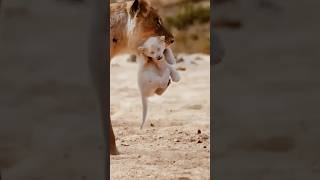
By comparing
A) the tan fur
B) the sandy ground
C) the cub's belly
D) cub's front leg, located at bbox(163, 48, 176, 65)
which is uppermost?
the tan fur

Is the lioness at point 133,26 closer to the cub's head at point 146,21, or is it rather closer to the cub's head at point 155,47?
the cub's head at point 146,21

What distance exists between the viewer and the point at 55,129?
3.69 meters

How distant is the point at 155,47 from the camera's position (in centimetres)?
621

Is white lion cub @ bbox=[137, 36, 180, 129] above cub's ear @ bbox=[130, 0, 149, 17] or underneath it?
underneath

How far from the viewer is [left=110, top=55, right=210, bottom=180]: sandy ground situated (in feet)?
18.6

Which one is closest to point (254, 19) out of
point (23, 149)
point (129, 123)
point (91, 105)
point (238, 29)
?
point (238, 29)

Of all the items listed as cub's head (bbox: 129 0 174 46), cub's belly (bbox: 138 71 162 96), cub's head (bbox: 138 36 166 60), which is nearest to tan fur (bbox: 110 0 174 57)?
cub's head (bbox: 129 0 174 46)

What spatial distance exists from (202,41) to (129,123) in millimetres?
11323

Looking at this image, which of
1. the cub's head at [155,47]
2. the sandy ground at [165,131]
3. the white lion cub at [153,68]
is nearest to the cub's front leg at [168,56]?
the white lion cub at [153,68]

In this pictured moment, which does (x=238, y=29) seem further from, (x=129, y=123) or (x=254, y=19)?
(x=129, y=123)

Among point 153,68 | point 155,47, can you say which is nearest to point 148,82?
point 153,68

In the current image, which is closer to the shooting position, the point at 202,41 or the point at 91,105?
the point at 91,105

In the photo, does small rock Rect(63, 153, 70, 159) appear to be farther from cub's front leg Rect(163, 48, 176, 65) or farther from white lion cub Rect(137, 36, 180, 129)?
cub's front leg Rect(163, 48, 176, 65)

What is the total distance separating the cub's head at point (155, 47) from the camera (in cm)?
618
